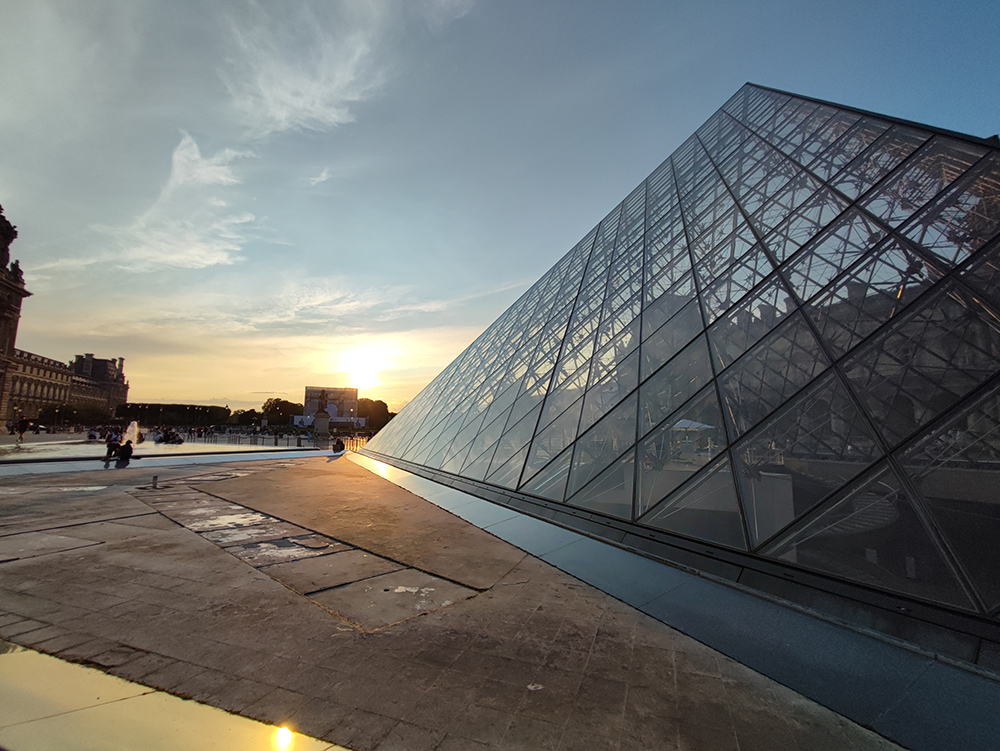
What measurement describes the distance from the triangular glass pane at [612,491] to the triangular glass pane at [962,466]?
3440 mm

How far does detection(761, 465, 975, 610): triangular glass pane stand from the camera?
3689mm

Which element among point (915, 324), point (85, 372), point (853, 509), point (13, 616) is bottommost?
point (13, 616)

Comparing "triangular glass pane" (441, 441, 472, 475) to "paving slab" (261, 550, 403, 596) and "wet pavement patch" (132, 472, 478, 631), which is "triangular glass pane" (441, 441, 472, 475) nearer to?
"wet pavement patch" (132, 472, 478, 631)

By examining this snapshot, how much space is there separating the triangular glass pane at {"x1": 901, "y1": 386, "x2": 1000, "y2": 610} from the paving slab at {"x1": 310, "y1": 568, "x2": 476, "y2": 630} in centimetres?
453

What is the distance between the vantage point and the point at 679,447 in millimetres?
6926

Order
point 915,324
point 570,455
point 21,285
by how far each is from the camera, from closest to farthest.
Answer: point 915,324 → point 570,455 → point 21,285

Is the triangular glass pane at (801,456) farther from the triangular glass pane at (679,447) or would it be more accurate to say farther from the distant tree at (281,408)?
the distant tree at (281,408)

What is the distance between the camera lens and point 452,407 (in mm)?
19312

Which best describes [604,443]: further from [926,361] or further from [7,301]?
[7,301]

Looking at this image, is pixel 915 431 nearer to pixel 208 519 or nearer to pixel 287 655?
pixel 287 655

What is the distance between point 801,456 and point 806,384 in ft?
2.99

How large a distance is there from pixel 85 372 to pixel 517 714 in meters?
189

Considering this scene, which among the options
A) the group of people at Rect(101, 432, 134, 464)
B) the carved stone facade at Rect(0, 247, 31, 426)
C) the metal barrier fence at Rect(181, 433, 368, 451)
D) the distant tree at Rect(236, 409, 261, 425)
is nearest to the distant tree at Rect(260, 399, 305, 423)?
the distant tree at Rect(236, 409, 261, 425)

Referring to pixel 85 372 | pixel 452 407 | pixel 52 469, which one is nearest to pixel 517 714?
pixel 452 407
